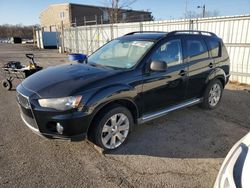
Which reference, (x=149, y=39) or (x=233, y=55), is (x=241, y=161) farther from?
(x=233, y=55)

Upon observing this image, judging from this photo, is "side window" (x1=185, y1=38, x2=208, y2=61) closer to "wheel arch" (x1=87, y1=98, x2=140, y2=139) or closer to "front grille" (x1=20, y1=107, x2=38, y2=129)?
"wheel arch" (x1=87, y1=98, x2=140, y2=139)

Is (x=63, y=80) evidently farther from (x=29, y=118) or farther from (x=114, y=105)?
(x=114, y=105)

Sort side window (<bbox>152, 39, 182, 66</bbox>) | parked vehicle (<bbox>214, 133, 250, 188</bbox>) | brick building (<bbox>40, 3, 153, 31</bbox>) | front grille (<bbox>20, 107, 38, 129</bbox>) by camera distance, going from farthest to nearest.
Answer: brick building (<bbox>40, 3, 153, 31</bbox>)
side window (<bbox>152, 39, 182, 66</bbox>)
front grille (<bbox>20, 107, 38, 129</bbox>)
parked vehicle (<bbox>214, 133, 250, 188</bbox>)

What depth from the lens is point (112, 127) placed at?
331 centimetres

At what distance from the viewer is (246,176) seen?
A: 1633 mm

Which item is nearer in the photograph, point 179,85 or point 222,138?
point 222,138

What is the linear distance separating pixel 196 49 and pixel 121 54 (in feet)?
5.22

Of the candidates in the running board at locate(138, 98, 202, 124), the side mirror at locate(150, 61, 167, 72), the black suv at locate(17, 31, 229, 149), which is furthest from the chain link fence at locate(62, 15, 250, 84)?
the side mirror at locate(150, 61, 167, 72)

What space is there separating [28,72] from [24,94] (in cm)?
384

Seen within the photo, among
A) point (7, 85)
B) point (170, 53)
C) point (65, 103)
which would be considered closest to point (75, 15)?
point (7, 85)

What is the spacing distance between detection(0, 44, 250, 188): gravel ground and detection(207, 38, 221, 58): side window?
147 cm

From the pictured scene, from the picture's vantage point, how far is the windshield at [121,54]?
371cm

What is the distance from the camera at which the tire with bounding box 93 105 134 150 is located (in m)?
3.13

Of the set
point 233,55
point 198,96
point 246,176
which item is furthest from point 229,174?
point 233,55
